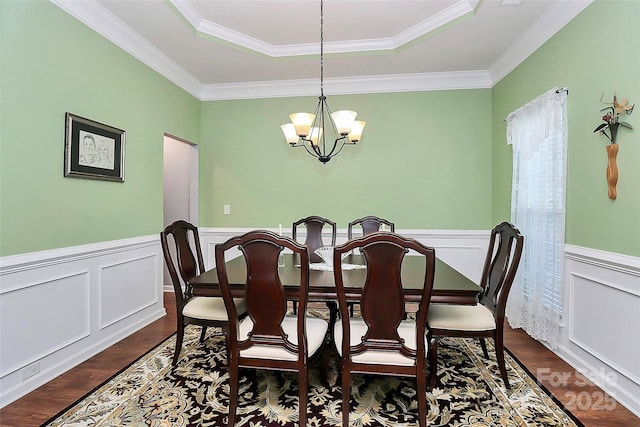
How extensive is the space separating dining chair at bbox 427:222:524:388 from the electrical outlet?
2.57m

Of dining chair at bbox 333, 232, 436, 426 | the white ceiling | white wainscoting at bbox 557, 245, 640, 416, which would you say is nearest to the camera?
dining chair at bbox 333, 232, 436, 426

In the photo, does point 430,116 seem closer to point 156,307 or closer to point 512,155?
point 512,155

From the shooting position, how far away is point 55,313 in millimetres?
2346

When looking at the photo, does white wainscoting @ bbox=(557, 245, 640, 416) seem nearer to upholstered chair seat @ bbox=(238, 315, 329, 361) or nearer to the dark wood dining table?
the dark wood dining table

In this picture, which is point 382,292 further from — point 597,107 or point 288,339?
point 597,107

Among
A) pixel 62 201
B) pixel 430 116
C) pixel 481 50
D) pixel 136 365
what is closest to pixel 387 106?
pixel 430 116

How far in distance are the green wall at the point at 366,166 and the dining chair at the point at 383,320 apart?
2.59m

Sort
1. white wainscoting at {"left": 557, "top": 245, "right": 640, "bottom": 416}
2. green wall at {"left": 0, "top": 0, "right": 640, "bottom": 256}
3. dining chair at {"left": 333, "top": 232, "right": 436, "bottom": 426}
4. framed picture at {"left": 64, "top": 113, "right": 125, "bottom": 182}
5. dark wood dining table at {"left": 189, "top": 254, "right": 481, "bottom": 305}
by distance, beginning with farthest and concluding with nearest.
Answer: framed picture at {"left": 64, "top": 113, "right": 125, "bottom": 182}, green wall at {"left": 0, "top": 0, "right": 640, "bottom": 256}, white wainscoting at {"left": 557, "top": 245, "right": 640, "bottom": 416}, dark wood dining table at {"left": 189, "top": 254, "right": 481, "bottom": 305}, dining chair at {"left": 333, "top": 232, "right": 436, "bottom": 426}

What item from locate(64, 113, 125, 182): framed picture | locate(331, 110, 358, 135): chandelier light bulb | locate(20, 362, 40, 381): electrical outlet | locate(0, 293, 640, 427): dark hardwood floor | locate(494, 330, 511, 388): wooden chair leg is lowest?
locate(0, 293, 640, 427): dark hardwood floor

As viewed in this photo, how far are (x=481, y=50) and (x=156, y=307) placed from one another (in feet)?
14.3

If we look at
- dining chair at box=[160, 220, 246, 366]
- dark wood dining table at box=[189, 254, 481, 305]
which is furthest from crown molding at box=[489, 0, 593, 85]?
dining chair at box=[160, 220, 246, 366]

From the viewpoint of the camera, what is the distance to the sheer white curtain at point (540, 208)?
8.64 feet

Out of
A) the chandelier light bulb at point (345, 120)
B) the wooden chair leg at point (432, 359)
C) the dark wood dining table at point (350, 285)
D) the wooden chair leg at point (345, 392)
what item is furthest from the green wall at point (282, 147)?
the wooden chair leg at point (345, 392)

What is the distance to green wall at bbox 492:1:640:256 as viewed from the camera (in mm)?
1992
